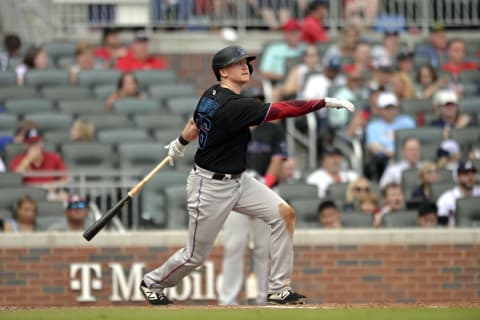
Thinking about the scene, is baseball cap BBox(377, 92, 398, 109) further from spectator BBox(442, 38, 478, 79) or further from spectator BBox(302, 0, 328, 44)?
spectator BBox(302, 0, 328, 44)

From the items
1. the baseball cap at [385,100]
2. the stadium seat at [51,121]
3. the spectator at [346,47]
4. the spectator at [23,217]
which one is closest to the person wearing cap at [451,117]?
the baseball cap at [385,100]

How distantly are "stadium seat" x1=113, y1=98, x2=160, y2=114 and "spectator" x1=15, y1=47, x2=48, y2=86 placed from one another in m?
1.38

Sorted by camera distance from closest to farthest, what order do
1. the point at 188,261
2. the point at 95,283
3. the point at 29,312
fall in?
the point at 29,312, the point at 188,261, the point at 95,283

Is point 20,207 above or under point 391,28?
under

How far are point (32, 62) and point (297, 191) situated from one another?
4.53 m

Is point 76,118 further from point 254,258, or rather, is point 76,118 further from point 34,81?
point 254,258

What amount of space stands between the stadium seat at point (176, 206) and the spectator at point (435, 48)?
19.0 ft

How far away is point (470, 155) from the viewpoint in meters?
16.5

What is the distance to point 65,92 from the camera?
17.2 metres

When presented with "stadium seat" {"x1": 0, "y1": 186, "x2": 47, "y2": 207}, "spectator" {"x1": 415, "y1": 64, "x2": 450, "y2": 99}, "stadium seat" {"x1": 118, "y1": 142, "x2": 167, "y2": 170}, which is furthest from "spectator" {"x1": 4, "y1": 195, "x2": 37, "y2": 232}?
"spectator" {"x1": 415, "y1": 64, "x2": 450, "y2": 99}

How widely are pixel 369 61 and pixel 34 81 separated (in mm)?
4422

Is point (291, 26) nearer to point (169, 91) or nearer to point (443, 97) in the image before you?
point (169, 91)

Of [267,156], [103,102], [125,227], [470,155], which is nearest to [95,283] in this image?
[125,227]

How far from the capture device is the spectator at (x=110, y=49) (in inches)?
735
